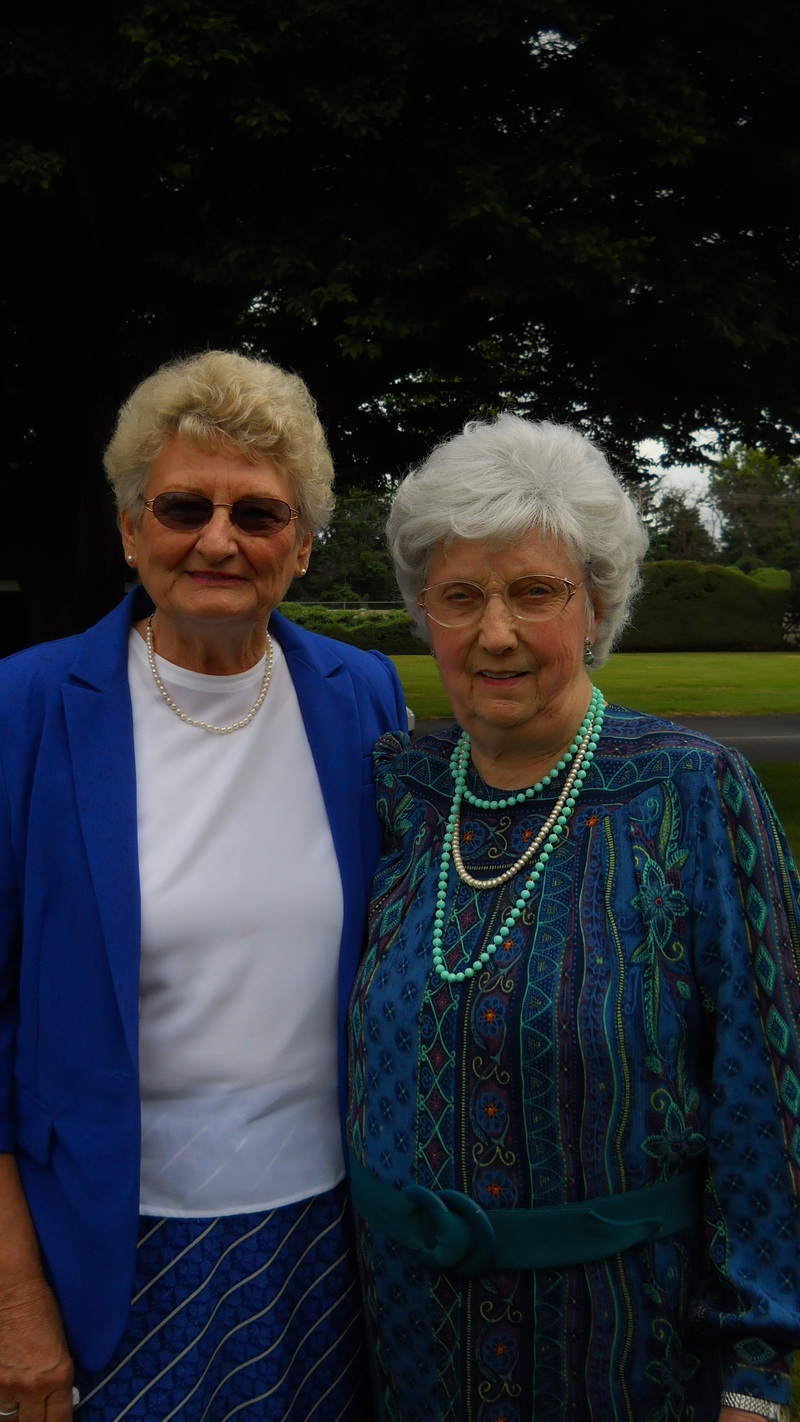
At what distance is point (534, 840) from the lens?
6.39 ft

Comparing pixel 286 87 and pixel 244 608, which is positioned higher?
pixel 286 87

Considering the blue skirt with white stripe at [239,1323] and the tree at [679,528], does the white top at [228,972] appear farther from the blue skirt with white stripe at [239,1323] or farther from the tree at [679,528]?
the tree at [679,528]

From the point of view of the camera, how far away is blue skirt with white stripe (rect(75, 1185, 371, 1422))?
2.07 metres

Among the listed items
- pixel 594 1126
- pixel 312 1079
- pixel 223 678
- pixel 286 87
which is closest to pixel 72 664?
pixel 223 678

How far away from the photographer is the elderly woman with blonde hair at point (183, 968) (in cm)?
202

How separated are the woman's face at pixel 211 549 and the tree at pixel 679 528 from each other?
58295mm

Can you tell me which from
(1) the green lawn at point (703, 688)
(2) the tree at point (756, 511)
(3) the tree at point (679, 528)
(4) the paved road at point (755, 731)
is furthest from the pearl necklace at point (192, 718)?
(2) the tree at point (756, 511)

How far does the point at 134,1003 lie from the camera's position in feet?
6.56

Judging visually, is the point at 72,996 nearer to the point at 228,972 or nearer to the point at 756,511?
the point at 228,972

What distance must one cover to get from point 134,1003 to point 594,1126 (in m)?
0.82

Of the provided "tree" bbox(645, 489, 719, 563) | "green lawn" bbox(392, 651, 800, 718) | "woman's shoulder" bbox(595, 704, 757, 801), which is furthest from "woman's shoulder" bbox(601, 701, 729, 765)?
"tree" bbox(645, 489, 719, 563)

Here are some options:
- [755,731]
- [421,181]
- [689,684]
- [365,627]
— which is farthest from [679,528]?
[421,181]

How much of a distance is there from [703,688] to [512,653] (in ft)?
78.6

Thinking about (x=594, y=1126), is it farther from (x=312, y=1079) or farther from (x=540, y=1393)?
(x=312, y=1079)
